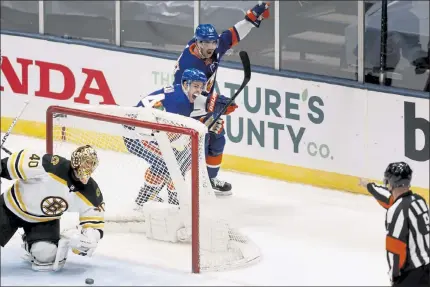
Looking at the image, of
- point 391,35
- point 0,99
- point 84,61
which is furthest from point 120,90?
point 391,35

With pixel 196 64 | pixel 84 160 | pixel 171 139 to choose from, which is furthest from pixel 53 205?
pixel 196 64

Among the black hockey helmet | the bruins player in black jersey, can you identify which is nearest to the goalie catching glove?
the bruins player in black jersey

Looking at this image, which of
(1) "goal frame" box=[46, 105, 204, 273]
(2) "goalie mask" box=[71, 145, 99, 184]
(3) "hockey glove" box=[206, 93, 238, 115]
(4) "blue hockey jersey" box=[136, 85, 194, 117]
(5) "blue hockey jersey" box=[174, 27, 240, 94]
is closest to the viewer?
(2) "goalie mask" box=[71, 145, 99, 184]

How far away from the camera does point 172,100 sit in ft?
24.0

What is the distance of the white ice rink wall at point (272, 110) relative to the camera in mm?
7895

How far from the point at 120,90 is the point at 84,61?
294 mm

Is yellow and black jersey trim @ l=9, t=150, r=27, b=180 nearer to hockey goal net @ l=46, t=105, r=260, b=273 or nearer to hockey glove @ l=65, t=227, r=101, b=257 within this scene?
hockey glove @ l=65, t=227, r=101, b=257

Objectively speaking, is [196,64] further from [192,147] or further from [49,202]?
[49,202]

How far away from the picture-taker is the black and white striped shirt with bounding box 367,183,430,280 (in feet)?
A: 18.1

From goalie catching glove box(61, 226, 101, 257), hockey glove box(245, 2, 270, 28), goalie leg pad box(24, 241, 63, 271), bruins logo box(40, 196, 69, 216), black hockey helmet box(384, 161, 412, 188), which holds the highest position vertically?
hockey glove box(245, 2, 270, 28)

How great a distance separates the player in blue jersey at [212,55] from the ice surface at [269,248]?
0.92ft

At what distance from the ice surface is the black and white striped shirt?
1238 mm

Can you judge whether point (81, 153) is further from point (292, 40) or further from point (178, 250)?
point (292, 40)

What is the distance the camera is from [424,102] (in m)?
7.77
